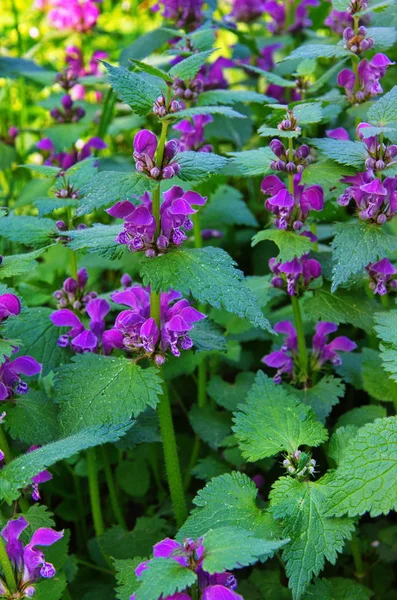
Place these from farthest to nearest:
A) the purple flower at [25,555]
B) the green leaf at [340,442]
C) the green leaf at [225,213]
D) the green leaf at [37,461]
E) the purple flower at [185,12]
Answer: the purple flower at [185,12] < the green leaf at [225,213] < the green leaf at [340,442] < the purple flower at [25,555] < the green leaf at [37,461]

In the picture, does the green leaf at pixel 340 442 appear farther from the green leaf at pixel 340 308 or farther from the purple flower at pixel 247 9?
the purple flower at pixel 247 9

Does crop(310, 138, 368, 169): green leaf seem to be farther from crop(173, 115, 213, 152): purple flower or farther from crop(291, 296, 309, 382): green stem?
crop(173, 115, 213, 152): purple flower

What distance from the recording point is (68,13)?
441 centimetres

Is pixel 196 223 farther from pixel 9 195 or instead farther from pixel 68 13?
pixel 68 13

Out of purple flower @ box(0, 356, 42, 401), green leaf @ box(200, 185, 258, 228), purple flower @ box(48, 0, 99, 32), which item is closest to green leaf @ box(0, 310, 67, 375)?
purple flower @ box(0, 356, 42, 401)

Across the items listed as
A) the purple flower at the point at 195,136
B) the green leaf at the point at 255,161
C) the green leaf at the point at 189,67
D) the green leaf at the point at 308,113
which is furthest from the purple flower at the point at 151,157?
A: the purple flower at the point at 195,136

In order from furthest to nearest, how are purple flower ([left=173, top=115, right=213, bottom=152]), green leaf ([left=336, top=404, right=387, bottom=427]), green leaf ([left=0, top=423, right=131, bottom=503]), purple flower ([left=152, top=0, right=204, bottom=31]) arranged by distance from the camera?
purple flower ([left=152, top=0, right=204, bottom=31]) → purple flower ([left=173, top=115, right=213, bottom=152]) → green leaf ([left=336, top=404, right=387, bottom=427]) → green leaf ([left=0, top=423, right=131, bottom=503])

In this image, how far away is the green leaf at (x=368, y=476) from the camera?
156 centimetres

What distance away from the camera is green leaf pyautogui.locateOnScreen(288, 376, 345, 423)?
204cm

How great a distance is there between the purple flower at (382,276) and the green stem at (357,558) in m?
0.72

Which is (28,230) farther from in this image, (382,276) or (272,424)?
(382,276)

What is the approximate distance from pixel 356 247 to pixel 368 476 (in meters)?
0.58

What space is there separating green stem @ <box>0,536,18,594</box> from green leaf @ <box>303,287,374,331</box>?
104cm

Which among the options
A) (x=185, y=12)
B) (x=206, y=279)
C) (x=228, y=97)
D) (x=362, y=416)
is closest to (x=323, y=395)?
(x=362, y=416)
